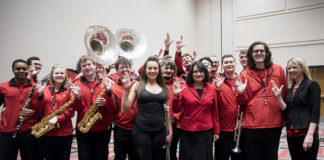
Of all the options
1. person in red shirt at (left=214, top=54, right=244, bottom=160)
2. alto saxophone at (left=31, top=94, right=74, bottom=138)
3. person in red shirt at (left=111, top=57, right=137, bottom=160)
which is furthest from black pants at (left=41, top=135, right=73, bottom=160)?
person in red shirt at (left=214, top=54, right=244, bottom=160)

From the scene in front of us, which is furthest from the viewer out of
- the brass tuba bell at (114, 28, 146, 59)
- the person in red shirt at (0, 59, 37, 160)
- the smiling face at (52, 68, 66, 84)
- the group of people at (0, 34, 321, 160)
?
the brass tuba bell at (114, 28, 146, 59)

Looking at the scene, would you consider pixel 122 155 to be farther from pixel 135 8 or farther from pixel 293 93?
pixel 135 8

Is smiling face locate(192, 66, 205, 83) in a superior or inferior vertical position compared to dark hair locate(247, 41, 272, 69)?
inferior

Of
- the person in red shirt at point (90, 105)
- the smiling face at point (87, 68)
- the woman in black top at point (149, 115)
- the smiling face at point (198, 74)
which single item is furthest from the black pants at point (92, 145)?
the smiling face at point (198, 74)

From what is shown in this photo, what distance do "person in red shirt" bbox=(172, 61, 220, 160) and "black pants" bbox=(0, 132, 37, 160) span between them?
1906 millimetres

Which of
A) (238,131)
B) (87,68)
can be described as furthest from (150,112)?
(238,131)

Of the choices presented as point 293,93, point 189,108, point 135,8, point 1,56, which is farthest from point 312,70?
point 1,56

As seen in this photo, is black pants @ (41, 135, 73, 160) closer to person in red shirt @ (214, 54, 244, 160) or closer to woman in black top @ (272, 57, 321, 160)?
person in red shirt @ (214, 54, 244, 160)

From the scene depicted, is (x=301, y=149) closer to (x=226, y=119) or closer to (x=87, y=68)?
(x=226, y=119)

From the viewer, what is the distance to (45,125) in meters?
2.79

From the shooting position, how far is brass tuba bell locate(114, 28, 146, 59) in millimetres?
3461

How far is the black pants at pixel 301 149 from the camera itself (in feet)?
7.86

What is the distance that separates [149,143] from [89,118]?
0.82m

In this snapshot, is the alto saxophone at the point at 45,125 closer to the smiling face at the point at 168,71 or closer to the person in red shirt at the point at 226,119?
the smiling face at the point at 168,71
